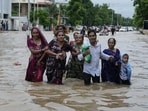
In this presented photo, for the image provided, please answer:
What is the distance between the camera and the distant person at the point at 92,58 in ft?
35.0

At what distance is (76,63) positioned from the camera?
37.5ft

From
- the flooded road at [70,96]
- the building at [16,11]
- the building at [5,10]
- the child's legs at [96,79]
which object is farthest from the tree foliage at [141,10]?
the child's legs at [96,79]

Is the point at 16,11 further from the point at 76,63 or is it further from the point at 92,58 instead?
the point at 92,58

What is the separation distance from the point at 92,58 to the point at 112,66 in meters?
0.78

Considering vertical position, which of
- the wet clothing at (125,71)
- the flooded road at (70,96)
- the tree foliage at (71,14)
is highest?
the tree foliage at (71,14)

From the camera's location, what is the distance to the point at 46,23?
8769cm

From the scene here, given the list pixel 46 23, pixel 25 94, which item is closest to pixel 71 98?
pixel 25 94

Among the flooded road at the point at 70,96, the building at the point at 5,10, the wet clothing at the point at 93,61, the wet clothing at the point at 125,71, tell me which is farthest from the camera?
the building at the point at 5,10

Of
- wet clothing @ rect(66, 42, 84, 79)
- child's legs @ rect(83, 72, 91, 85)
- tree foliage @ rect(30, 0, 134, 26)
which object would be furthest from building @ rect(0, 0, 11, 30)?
child's legs @ rect(83, 72, 91, 85)

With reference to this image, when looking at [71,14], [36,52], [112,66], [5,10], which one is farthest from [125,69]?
[71,14]

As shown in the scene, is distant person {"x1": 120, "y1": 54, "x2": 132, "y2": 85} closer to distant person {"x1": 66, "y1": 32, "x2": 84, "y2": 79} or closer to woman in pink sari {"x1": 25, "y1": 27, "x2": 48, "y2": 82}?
distant person {"x1": 66, "y1": 32, "x2": 84, "y2": 79}

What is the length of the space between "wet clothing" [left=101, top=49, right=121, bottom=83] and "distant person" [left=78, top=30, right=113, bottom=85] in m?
0.21

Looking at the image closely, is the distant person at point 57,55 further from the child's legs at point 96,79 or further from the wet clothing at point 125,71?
the wet clothing at point 125,71

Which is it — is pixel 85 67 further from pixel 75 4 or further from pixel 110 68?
pixel 75 4
